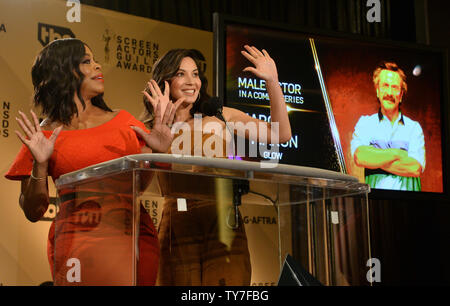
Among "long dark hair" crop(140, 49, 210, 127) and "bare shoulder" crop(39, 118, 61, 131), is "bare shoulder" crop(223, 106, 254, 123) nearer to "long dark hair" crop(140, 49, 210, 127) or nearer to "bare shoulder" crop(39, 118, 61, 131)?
"long dark hair" crop(140, 49, 210, 127)

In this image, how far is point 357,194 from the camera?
125 centimetres

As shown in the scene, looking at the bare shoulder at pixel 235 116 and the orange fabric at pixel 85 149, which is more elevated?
the bare shoulder at pixel 235 116

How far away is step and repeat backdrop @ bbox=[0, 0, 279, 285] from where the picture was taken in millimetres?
3133

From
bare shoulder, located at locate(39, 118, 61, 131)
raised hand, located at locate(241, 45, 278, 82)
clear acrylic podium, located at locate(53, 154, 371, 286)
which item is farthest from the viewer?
raised hand, located at locate(241, 45, 278, 82)

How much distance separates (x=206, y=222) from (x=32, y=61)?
2.46 metres

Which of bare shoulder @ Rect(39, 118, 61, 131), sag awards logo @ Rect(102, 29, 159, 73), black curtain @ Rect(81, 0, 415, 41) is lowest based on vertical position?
bare shoulder @ Rect(39, 118, 61, 131)

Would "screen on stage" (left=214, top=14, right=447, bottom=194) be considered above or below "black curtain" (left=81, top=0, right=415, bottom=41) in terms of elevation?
below

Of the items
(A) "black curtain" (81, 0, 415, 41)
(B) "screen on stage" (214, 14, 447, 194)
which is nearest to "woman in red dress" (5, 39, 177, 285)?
(B) "screen on stage" (214, 14, 447, 194)

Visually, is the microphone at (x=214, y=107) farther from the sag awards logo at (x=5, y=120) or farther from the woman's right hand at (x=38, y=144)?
the sag awards logo at (x=5, y=120)

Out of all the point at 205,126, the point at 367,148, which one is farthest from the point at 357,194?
the point at 367,148

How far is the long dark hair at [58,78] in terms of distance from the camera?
1.76 m

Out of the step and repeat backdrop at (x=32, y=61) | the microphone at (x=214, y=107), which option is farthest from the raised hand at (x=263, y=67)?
the step and repeat backdrop at (x=32, y=61)

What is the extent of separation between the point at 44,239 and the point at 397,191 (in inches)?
79.0

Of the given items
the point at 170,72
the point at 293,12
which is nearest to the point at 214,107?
the point at 170,72
